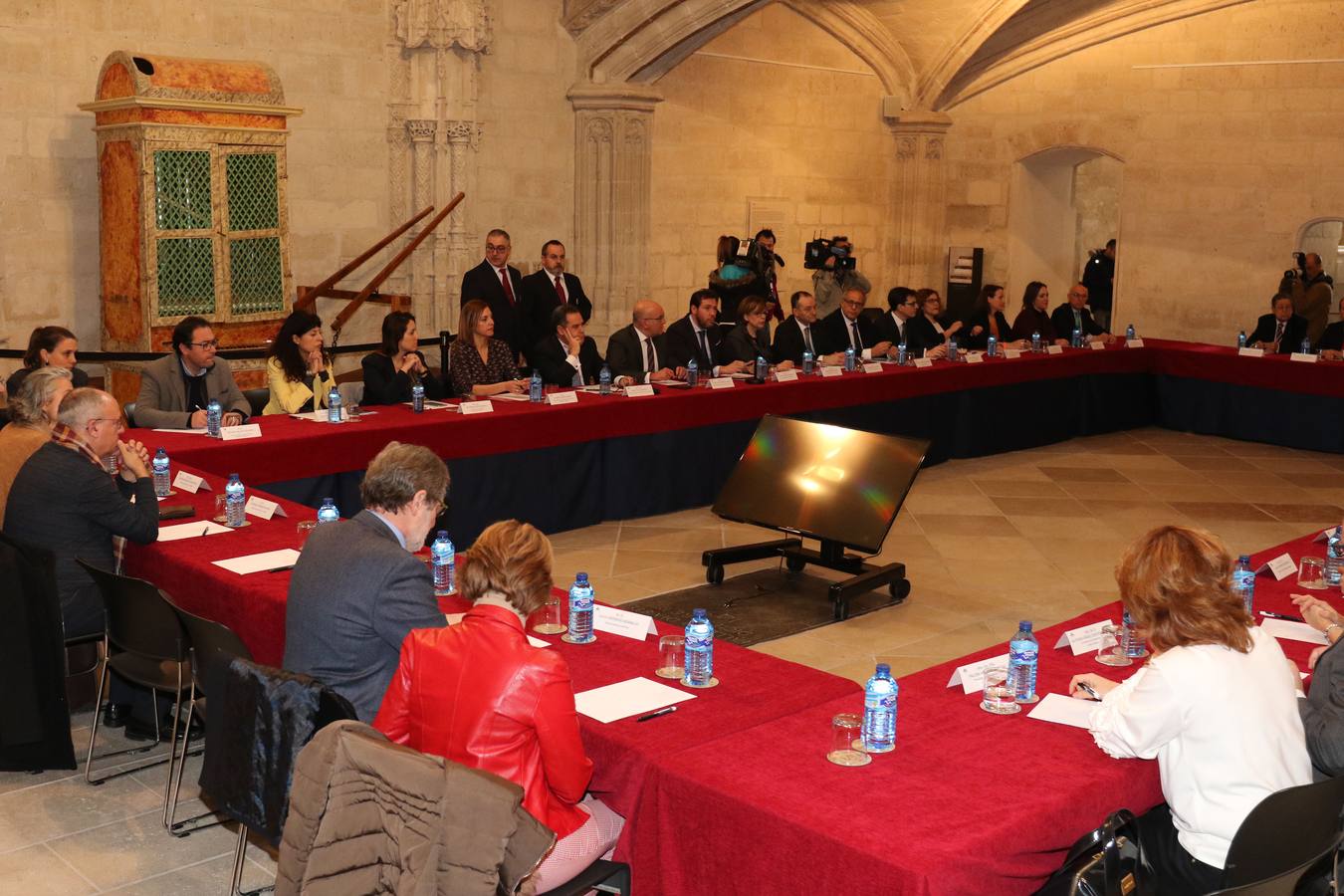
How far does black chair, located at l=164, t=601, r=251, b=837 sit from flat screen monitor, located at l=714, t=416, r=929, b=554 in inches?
108

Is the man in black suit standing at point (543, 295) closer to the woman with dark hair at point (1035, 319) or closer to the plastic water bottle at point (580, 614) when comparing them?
the woman with dark hair at point (1035, 319)

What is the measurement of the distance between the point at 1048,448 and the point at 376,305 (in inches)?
194

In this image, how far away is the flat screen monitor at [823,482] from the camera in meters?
5.82

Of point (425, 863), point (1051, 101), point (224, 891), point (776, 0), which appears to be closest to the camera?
point (425, 863)

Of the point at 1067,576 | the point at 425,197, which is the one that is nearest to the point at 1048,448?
the point at 1067,576

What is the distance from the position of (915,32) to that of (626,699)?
11910 mm

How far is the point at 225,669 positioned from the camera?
2.98 metres

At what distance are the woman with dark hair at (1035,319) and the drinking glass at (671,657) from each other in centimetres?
759

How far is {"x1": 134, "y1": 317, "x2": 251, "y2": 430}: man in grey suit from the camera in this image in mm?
6141

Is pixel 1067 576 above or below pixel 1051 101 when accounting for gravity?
below

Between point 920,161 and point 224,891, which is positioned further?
point 920,161

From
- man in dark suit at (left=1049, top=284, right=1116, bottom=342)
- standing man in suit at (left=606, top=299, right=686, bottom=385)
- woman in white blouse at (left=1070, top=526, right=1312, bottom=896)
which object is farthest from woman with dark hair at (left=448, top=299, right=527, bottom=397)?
man in dark suit at (left=1049, top=284, right=1116, bottom=342)

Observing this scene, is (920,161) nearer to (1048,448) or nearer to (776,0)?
(776,0)

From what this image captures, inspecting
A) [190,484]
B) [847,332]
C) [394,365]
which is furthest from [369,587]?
[847,332]
